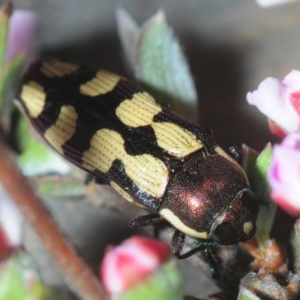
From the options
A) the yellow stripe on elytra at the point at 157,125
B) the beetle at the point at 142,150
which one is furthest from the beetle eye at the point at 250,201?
the yellow stripe on elytra at the point at 157,125

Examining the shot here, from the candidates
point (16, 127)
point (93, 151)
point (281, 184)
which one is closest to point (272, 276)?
point (281, 184)

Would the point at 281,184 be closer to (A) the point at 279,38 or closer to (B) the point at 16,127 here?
(B) the point at 16,127

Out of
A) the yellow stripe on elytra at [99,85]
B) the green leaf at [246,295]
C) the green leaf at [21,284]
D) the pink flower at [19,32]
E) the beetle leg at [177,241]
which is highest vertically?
the pink flower at [19,32]

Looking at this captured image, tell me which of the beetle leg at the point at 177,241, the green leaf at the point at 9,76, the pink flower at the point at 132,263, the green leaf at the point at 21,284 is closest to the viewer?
the pink flower at the point at 132,263

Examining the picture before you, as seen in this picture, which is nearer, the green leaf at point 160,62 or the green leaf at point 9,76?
the green leaf at point 9,76

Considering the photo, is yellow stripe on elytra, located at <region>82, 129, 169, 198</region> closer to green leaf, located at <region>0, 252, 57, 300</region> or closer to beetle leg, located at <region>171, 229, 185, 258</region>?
beetle leg, located at <region>171, 229, 185, 258</region>

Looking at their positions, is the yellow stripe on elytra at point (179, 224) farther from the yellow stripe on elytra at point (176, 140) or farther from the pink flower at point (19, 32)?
the pink flower at point (19, 32)

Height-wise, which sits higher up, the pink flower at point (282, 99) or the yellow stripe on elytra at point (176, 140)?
the pink flower at point (282, 99)
